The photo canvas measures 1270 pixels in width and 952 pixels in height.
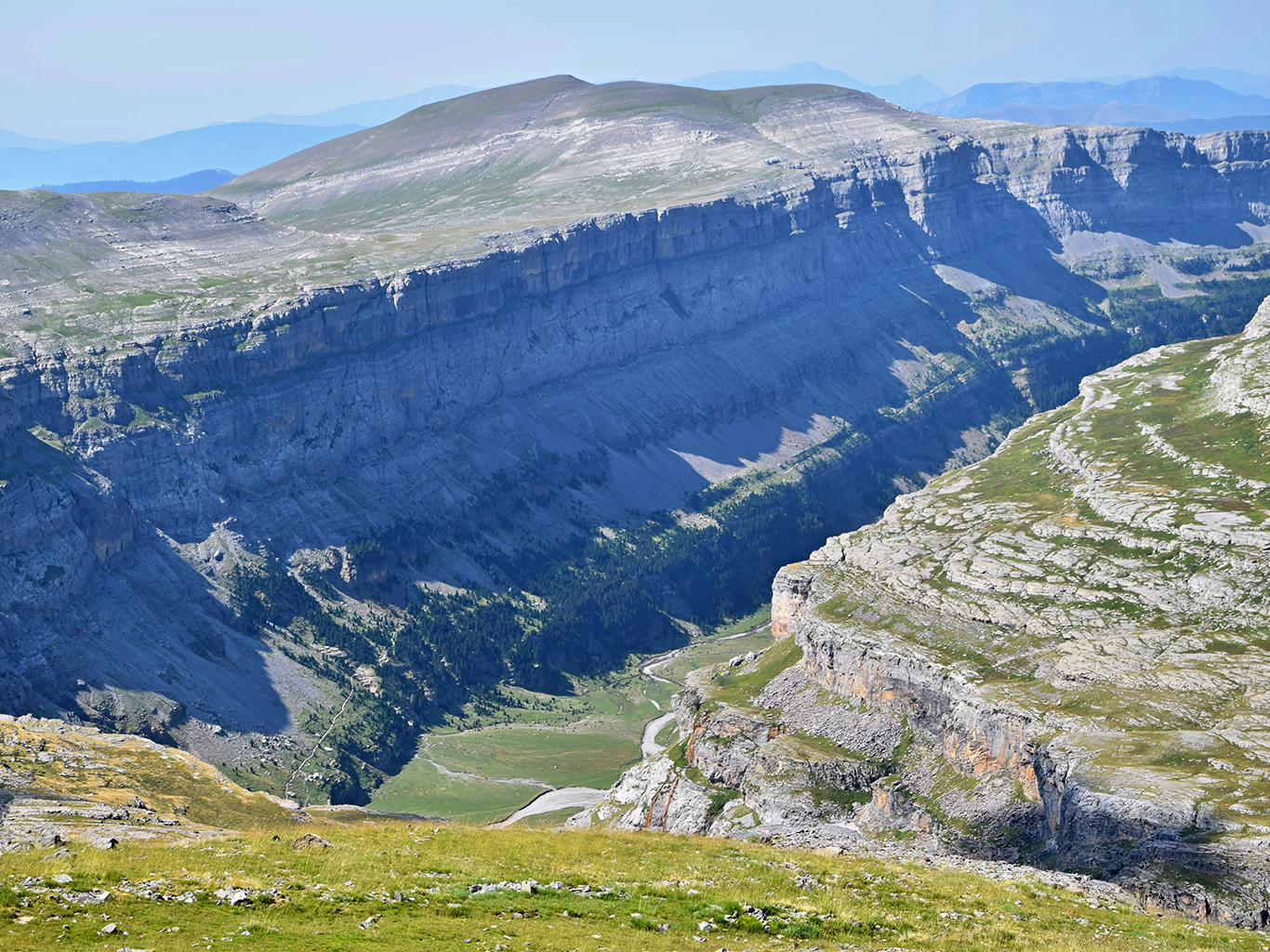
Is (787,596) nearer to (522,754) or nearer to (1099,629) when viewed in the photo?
(1099,629)

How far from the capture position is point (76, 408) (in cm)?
19038

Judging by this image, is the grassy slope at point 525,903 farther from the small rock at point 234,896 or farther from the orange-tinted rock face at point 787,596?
the orange-tinted rock face at point 787,596

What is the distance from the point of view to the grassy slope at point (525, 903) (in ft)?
136

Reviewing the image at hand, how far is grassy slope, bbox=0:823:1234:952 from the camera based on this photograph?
41531mm

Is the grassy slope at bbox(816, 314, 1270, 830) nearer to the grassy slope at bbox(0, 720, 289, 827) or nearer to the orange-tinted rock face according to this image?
the orange-tinted rock face

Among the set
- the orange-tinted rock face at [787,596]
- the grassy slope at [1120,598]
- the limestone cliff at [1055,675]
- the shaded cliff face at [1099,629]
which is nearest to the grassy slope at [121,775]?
the limestone cliff at [1055,675]

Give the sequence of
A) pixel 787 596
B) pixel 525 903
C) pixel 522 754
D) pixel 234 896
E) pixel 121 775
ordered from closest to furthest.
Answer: pixel 234 896, pixel 525 903, pixel 121 775, pixel 787 596, pixel 522 754

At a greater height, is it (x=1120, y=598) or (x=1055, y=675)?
(x=1120, y=598)

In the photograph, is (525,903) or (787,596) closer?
(525,903)

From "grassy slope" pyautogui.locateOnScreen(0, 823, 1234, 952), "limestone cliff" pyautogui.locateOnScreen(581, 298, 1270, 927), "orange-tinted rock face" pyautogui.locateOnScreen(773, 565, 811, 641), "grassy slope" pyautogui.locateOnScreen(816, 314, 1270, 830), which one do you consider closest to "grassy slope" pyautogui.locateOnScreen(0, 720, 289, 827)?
"grassy slope" pyautogui.locateOnScreen(0, 823, 1234, 952)

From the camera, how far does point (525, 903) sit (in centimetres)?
4838

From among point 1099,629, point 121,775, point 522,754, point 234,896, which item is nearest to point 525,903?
point 234,896

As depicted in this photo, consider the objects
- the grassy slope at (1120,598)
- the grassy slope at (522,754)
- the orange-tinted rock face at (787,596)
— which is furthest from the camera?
the grassy slope at (522,754)

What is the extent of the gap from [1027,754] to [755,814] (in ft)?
85.6
